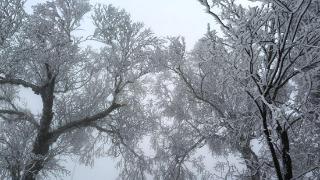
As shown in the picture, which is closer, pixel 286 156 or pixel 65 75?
pixel 286 156

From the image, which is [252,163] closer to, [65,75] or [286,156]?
[286,156]

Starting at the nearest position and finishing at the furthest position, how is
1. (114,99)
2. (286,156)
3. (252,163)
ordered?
(286,156) < (252,163) < (114,99)

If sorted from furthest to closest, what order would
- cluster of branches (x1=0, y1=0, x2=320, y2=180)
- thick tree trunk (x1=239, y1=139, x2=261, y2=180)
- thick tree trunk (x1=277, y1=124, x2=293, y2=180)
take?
cluster of branches (x1=0, y1=0, x2=320, y2=180), thick tree trunk (x1=239, y1=139, x2=261, y2=180), thick tree trunk (x1=277, y1=124, x2=293, y2=180)

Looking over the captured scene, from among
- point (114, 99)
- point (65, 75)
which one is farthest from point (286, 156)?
point (65, 75)

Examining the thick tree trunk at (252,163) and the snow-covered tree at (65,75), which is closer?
the thick tree trunk at (252,163)

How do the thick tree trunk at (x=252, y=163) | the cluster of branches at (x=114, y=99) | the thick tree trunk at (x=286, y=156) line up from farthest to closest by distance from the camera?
the cluster of branches at (x=114, y=99) < the thick tree trunk at (x=252, y=163) < the thick tree trunk at (x=286, y=156)

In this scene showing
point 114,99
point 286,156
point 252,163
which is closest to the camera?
point 286,156

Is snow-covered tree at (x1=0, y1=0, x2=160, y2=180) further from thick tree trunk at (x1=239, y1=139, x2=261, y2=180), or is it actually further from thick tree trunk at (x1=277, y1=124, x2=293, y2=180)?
thick tree trunk at (x1=277, y1=124, x2=293, y2=180)

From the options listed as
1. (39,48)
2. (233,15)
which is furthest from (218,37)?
(39,48)

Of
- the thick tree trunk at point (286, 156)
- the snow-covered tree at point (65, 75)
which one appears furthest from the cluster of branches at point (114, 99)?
the thick tree trunk at point (286, 156)

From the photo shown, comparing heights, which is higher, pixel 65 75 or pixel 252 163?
pixel 65 75

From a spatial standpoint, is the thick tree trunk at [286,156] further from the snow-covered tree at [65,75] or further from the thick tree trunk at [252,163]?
the snow-covered tree at [65,75]

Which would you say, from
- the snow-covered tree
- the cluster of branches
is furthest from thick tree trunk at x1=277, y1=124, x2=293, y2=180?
the snow-covered tree

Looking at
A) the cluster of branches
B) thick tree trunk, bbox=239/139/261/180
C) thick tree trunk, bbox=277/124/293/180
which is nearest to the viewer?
thick tree trunk, bbox=277/124/293/180
